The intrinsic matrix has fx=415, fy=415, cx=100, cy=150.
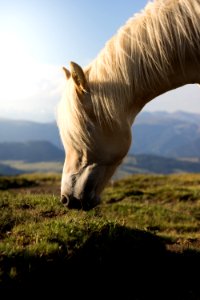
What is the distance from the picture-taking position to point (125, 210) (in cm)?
1396

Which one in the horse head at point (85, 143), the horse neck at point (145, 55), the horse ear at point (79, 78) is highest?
the horse neck at point (145, 55)

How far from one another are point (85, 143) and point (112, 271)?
2.69 metres

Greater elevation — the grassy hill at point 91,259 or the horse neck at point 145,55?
the horse neck at point 145,55

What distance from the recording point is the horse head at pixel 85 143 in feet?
21.6

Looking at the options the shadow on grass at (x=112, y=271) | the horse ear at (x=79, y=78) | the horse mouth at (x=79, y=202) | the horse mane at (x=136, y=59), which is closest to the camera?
the horse ear at (x=79, y=78)

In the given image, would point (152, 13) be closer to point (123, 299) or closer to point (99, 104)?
point (99, 104)

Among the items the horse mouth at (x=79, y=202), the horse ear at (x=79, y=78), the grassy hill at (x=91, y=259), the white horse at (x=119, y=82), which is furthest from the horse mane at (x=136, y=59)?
the grassy hill at (x=91, y=259)

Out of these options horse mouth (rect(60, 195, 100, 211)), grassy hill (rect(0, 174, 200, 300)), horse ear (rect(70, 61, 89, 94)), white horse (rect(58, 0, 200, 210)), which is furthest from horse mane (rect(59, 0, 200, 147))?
grassy hill (rect(0, 174, 200, 300))

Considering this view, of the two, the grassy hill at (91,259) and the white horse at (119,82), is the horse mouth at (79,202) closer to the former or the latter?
the white horse at (119,82)

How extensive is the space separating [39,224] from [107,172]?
2.65m

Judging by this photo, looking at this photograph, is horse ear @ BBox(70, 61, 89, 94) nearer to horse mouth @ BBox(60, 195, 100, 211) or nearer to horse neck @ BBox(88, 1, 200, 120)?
horse neck @ BBox(88, 1, 200, 120)

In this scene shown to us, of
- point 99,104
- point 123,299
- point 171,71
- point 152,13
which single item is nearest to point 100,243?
point 123,299

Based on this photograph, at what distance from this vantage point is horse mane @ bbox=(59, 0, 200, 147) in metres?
6.56

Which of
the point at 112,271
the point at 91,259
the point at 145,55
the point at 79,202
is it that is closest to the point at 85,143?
the point at 79,202
